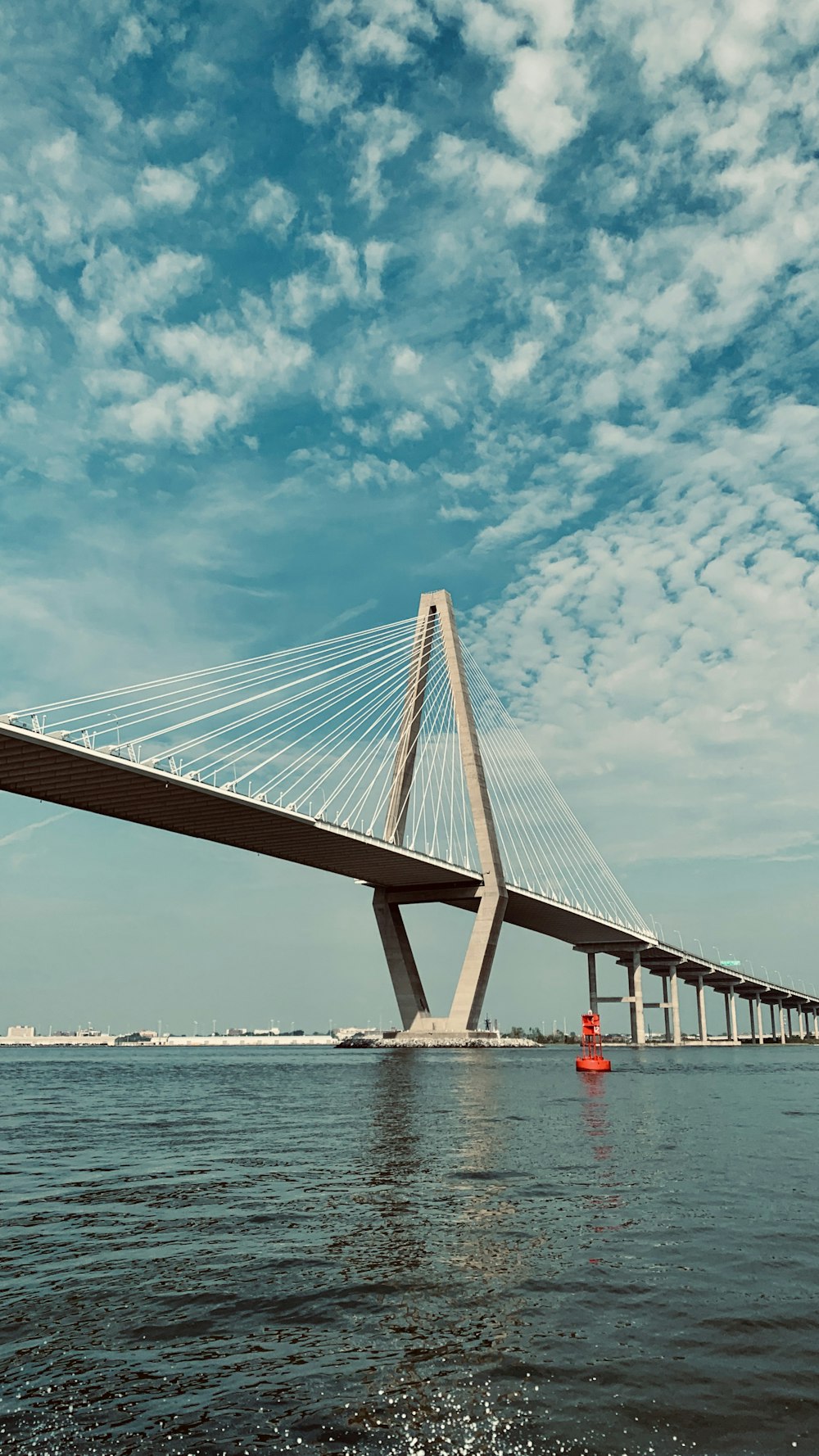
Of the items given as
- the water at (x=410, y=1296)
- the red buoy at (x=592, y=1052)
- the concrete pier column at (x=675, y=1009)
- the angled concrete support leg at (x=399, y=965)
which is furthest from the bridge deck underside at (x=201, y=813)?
the concrete pier column at (x=675, y=1009)

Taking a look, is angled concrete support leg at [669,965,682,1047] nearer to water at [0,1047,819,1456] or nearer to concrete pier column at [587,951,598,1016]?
concrete pier column at [587,951,598,1016]

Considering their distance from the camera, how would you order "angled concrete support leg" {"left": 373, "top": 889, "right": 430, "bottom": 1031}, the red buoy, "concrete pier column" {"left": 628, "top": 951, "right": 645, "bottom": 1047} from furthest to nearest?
1. "concrete pier column" {"left": 628, "top": 951, "right": 645, "bottom": 1047}
2. "angled concrete support leg" {"left": 373, "top": 889, "right": 430, "bottom": 1031}
3. the red buoy

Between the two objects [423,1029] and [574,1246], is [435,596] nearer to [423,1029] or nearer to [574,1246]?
[423,1029]

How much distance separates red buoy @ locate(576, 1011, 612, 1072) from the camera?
1822 inches

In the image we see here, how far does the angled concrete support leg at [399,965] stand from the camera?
69000 millimetres

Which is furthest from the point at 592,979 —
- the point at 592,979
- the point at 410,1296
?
the point at 410,1296

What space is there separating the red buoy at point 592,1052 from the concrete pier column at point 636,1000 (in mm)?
41164

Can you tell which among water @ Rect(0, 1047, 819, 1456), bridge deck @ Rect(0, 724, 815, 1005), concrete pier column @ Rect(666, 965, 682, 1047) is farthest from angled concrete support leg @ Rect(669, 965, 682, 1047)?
water @ Rect(0, 1047, 819, 1456)

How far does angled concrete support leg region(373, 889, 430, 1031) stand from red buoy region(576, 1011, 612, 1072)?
13321 mm

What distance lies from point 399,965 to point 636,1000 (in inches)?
1618

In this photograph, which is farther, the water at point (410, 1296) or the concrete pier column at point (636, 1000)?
the concrete pier column at point (636, 1000)

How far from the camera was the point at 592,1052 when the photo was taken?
50.6 metres

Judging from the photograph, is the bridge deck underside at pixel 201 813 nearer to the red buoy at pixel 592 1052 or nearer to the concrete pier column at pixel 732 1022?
the red buoy at pixel 592 1052

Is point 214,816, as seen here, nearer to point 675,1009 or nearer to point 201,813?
point 201,813
